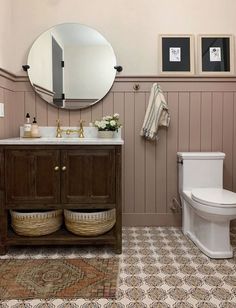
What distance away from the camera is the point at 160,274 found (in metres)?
2.14

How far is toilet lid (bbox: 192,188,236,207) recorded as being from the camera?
2.31 m

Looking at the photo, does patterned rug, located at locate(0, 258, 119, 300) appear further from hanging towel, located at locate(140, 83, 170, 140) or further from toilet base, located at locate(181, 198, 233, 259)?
hanging towel, located at locate(140, 83, 170, 140)

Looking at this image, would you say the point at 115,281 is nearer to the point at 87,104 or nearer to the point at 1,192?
the point at 1,192

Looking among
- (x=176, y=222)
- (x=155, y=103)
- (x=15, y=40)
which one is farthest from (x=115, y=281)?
(x=15, y=40)

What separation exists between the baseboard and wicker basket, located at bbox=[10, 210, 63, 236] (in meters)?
0.87

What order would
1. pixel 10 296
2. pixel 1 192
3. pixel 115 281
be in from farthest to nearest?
1. pixel 1 192
2. pixel 115 281
3. pixel 10 296

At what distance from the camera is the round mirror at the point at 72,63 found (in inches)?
117

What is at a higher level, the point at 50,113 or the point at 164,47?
the point at 164,47

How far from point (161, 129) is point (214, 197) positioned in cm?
88

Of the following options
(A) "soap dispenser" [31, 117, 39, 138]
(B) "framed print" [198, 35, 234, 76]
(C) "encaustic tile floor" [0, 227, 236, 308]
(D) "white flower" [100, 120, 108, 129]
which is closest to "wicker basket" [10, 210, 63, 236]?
(C) "encaustic tile floor" [0, 227, 236, 308]

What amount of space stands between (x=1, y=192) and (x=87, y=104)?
1.11 metres

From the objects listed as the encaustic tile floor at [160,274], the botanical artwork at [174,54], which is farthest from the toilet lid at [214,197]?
the botanical artwork at [174,54]

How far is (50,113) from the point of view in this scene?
3047 millimetres

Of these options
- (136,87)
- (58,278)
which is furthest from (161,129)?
(58,278)
